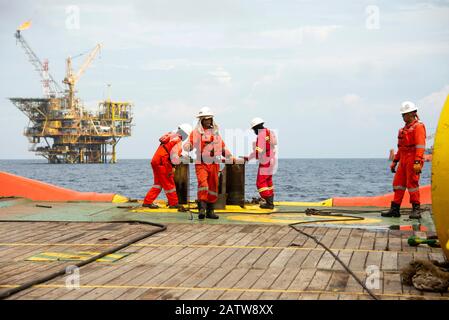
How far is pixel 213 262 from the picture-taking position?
7.93m

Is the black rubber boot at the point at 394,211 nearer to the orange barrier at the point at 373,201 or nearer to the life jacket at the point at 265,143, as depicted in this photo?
the orange barrier at the point at 373,201

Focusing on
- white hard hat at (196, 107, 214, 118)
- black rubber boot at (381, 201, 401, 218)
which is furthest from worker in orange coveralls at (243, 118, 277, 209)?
black rubber boot at (381, 201, 401, 218)

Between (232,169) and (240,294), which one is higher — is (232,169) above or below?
above

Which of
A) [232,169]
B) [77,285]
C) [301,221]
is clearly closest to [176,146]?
[232,169]

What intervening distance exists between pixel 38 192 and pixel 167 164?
390 cm

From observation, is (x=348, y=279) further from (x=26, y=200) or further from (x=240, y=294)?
(x=26, y=200)

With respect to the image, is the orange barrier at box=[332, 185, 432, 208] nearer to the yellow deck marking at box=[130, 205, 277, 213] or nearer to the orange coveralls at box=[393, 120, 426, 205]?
the yellow deck marking at box=[130, 205, 277, 213]

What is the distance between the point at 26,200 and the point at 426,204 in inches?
340

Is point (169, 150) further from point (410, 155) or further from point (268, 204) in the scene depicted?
point (410, 155)

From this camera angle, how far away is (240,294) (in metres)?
6.35

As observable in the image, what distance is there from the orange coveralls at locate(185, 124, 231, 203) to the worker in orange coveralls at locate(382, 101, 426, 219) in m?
3.18

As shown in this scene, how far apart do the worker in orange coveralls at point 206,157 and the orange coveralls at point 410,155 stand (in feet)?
10.4

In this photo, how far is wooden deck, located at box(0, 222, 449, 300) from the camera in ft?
21.2

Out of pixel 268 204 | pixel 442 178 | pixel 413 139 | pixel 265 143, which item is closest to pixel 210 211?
pixel 268 204
